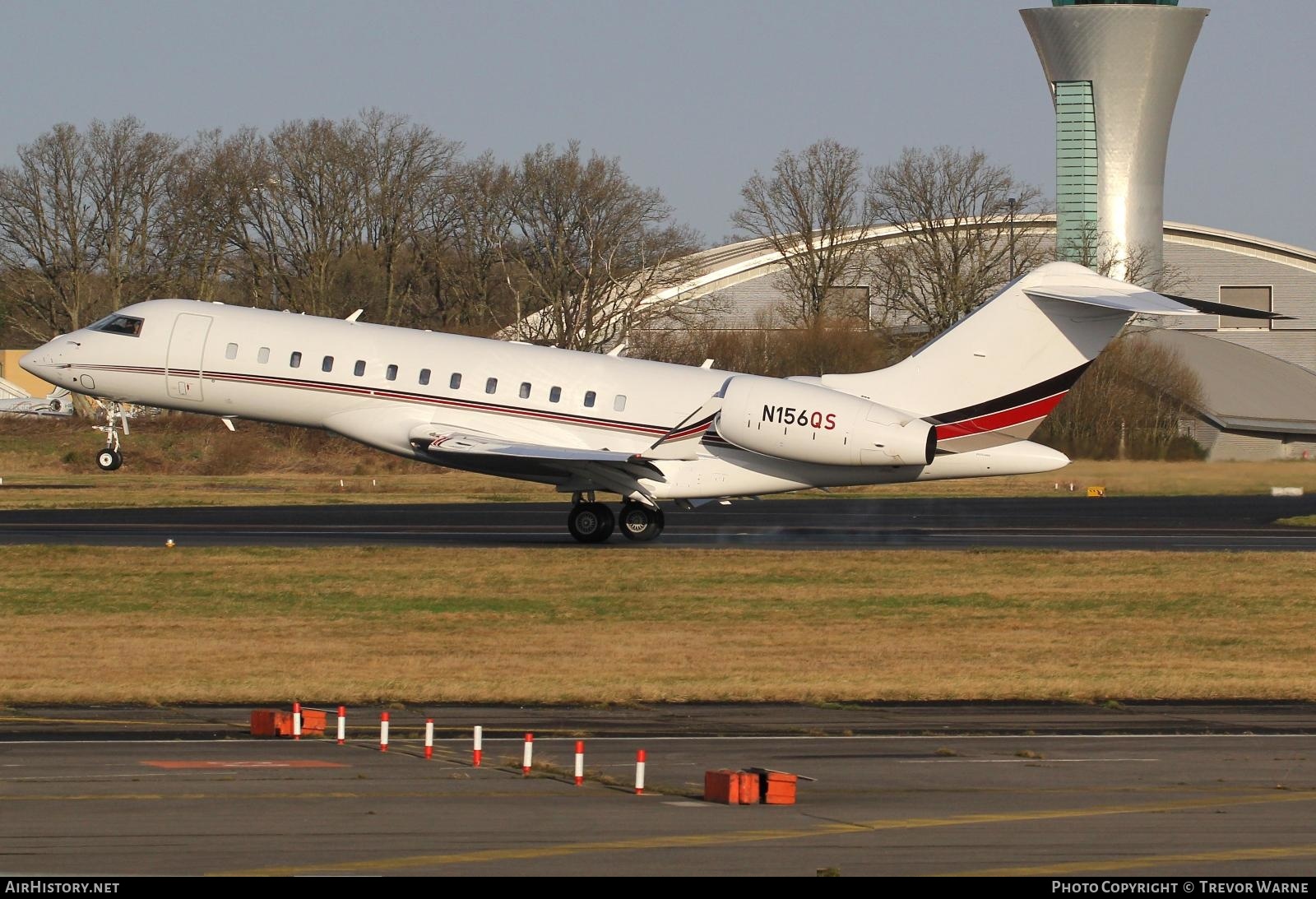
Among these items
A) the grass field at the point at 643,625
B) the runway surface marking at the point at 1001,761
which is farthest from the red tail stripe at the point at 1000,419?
the runway surface marking at the point at 1001,761

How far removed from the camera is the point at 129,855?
29.4ft

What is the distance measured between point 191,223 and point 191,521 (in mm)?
40344

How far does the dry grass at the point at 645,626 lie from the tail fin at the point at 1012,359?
2.45 m

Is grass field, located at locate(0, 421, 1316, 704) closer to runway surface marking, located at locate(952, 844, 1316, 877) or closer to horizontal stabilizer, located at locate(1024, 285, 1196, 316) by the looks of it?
horizontal stabilizer, located at locate(1024, 285, 1196, 316)

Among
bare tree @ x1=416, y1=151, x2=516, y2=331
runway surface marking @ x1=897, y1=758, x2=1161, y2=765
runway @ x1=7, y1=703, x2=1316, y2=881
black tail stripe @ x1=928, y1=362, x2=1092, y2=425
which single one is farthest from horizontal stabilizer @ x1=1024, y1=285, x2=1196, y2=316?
bare tree @ x1=416, y1=151, x2=516, y2=331

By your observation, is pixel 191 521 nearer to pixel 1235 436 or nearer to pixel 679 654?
pixel 679 654

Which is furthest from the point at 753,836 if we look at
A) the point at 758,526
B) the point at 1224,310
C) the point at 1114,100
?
the point at 1114,100

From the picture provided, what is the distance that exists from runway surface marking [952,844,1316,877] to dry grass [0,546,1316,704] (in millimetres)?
7165

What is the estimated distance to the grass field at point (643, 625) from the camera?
16859 millimetres

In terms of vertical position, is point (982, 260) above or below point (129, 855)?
above

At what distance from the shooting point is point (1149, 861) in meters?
9.20

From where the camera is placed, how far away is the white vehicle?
27297 mm

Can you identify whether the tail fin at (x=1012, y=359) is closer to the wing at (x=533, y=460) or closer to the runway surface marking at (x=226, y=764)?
the wing at (x=533, y=460)
